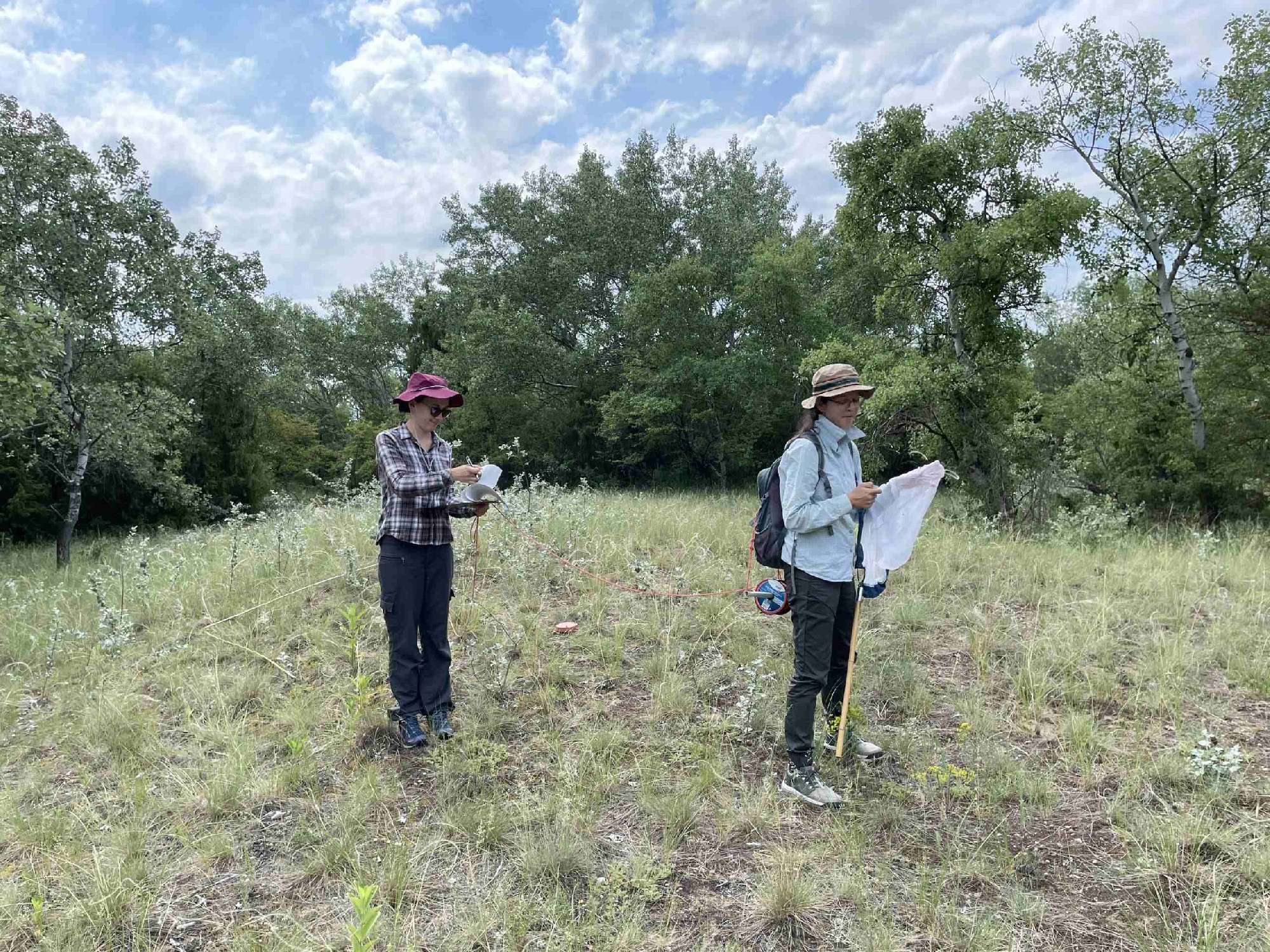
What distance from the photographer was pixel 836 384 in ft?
9.52

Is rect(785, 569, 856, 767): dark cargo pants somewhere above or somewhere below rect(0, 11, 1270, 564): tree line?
below

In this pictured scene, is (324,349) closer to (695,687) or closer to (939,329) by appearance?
(939,329)

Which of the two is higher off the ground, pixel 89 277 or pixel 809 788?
pixel 89 277

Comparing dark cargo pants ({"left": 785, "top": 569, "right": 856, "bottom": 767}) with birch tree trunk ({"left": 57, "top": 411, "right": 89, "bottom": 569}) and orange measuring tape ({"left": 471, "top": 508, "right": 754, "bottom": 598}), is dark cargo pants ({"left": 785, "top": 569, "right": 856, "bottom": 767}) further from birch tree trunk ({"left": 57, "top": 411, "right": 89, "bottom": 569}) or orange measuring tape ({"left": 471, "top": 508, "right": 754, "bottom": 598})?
birch tree trunk ({"left": 57, "top": 411, "right": 89, "bottom": 569})

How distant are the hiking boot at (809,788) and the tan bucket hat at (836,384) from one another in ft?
5.57

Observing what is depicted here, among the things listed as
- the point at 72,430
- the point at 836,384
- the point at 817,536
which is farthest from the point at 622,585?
the point at 72,430

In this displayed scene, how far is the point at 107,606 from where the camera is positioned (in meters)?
5.30

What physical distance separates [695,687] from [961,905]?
6.24 ft

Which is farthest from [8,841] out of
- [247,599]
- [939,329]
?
[939,329]

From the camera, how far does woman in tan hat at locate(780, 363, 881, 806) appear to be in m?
2.82

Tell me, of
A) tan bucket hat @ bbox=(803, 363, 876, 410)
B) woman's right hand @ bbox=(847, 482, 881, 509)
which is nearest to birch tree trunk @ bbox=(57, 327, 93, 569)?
tan bucket hat @ bbox=(803, 363, 876, 410)

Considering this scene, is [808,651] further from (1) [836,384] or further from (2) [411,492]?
(2) [411,492]

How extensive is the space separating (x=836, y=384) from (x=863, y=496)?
21.1 inches

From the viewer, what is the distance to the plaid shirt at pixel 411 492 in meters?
3.22
